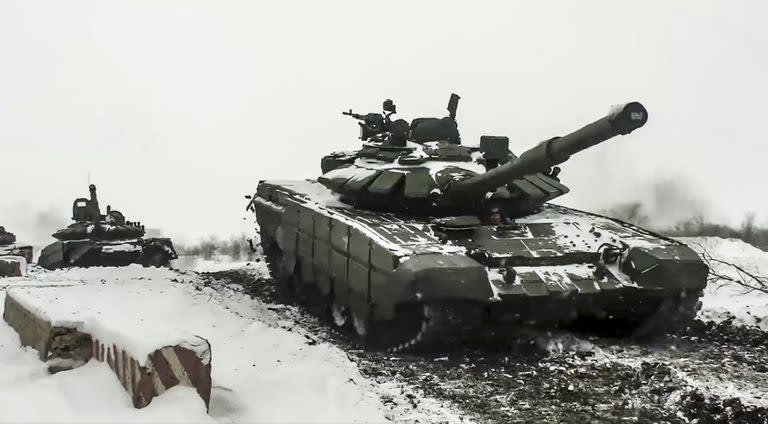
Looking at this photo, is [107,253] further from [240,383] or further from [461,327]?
[240,383]

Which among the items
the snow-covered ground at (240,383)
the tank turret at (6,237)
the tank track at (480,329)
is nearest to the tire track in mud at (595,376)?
the tank track at (480,329)

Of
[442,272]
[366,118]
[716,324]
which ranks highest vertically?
[366,118]

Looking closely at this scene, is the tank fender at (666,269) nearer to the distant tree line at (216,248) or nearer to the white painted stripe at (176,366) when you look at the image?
the white painted stripe at (176,366)

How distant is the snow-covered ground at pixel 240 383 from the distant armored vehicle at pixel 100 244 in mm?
4660

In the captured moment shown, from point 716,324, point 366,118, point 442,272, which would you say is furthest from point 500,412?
point 366,118

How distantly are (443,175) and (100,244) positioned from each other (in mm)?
7976

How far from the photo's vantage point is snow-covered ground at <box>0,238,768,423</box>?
5062mm

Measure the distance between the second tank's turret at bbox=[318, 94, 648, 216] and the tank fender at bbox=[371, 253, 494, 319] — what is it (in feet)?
4.19

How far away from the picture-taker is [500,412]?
6066 mm

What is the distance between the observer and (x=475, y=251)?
311 inches

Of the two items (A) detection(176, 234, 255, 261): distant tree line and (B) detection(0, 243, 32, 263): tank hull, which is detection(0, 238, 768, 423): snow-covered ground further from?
(A) detection(176, 234, 255, 261): distant tree line

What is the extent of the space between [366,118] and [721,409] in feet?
22.2

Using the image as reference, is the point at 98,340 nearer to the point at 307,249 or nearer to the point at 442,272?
the point at 442,272

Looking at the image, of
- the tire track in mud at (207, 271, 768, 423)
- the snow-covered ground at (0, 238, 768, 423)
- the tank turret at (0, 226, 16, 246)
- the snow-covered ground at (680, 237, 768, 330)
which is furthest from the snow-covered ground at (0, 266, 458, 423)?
the tank turret at (0, 226, 16, 246)
